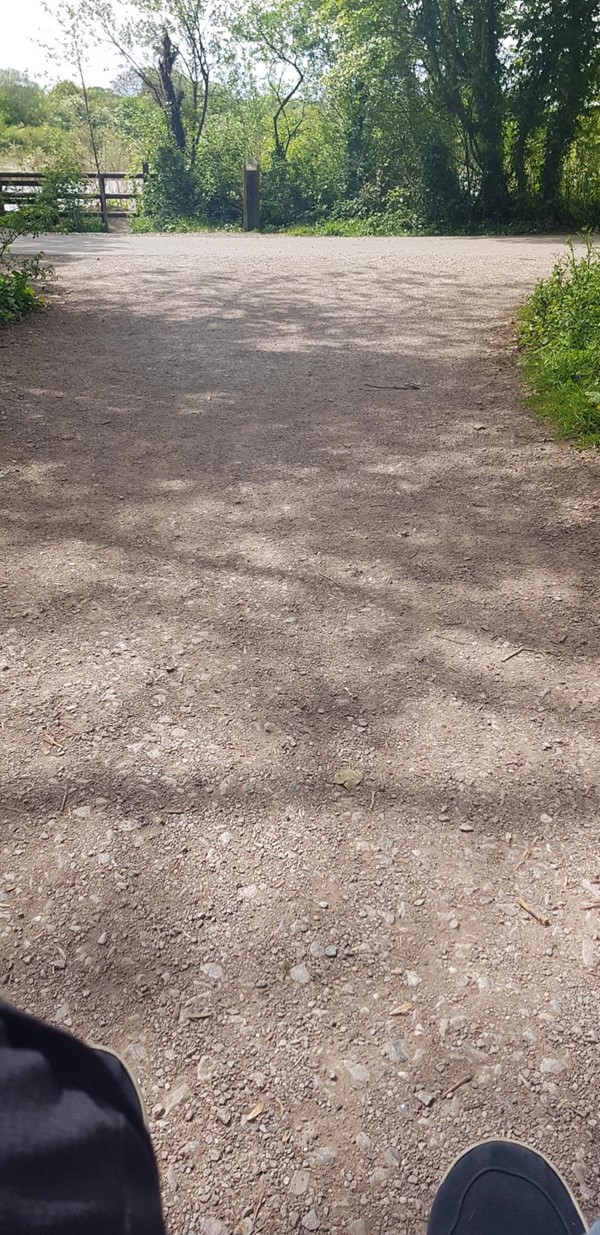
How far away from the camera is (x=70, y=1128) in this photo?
1121mm

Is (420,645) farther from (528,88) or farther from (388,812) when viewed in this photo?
(528,88)

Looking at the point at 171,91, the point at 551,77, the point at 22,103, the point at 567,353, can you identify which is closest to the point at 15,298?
the point at 567,353

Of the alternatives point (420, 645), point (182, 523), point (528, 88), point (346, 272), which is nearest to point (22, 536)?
point (182, 523)

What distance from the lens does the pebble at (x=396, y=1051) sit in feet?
5.55

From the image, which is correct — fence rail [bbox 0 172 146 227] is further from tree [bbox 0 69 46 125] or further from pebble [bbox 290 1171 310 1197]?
pebble [bbox 290 1171 310 1197]

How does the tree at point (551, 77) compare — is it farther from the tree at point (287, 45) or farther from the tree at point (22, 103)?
the tree at point (22, 103)

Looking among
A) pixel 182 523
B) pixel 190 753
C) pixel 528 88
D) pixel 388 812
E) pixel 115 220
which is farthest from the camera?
pixel 115 220

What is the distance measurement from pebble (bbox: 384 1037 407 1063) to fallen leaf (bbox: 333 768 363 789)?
0.78 m

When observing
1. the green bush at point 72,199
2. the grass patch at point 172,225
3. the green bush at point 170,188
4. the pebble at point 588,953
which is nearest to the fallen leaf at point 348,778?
the pebble at point 588,953

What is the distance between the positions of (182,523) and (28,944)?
7.64 feet

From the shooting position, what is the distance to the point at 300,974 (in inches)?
73.0

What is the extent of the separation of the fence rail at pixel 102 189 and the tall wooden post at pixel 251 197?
3.75 meters

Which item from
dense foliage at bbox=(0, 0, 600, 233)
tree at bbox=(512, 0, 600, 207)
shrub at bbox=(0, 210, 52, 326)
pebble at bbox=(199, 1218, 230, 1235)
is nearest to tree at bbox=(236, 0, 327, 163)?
dense foliage at bbox=(0, 0, 600, 233)

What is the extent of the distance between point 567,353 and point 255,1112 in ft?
17.1
